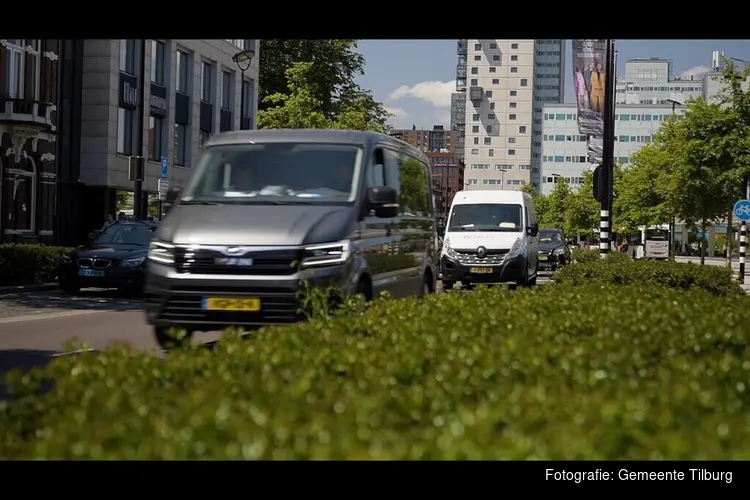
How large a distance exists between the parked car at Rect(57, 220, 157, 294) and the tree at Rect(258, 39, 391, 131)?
→ 3191 cm

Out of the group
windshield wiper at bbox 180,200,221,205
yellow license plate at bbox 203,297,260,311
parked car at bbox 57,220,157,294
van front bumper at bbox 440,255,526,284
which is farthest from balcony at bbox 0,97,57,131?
yellow license plate at bbox 203,297,260,311

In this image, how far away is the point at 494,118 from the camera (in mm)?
169875

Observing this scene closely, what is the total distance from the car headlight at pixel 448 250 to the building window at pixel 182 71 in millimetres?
25903

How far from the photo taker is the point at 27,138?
34.0 metres

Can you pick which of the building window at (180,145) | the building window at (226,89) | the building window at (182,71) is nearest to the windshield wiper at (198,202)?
the building window at (180,145)

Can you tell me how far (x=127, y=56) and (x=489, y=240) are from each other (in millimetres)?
23221

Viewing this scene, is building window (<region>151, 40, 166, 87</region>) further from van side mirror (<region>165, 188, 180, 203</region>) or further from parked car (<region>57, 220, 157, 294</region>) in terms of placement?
van side mirror (<region>165, 188, 180, 203</region>)

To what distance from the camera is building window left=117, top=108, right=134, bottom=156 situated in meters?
42.4

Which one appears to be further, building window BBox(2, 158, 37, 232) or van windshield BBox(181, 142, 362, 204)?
building window BBox(2, 158, 37, 232)

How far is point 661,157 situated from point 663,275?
3898 cm

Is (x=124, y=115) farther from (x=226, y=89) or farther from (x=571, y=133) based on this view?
(x=571, y=133)

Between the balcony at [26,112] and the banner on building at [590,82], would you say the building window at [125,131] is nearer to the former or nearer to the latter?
the balcony at [26,112]

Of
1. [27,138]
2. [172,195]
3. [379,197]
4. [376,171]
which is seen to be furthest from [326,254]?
[27,138]

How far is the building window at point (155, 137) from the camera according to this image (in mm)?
45241
